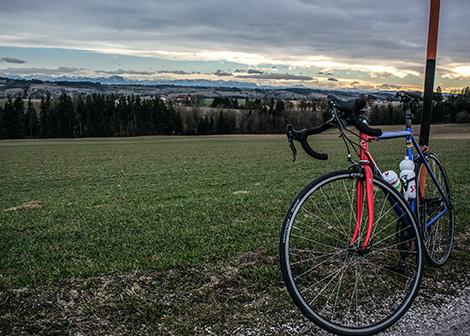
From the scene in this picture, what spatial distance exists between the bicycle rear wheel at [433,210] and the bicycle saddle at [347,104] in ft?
4.60

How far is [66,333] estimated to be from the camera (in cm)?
323

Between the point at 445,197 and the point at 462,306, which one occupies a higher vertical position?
the point at 445,197

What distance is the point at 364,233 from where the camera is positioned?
3463mm

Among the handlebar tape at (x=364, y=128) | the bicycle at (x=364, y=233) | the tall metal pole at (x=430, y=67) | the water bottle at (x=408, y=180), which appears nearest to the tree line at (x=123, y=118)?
the tall metal pole at (x=430, y=67)

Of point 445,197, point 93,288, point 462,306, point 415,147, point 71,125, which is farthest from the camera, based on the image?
point 71,125

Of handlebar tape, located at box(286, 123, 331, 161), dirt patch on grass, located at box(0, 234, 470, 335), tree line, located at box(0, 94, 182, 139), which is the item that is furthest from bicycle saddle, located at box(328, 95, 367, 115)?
tree line, located at box(0, 94, 182, 139)

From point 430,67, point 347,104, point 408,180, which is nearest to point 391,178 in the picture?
point 408,180

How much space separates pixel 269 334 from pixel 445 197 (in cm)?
289

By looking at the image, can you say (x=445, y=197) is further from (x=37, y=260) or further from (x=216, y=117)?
(x=216, y=117)

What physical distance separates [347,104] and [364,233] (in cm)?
109

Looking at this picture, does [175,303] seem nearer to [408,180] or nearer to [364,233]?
[364,233]

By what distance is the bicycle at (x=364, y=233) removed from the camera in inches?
122

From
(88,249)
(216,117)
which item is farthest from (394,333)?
(216,117)

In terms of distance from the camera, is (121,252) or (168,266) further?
(121,252)
